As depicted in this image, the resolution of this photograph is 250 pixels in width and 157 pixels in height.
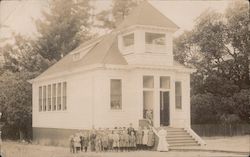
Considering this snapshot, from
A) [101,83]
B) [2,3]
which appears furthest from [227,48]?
[2,3]

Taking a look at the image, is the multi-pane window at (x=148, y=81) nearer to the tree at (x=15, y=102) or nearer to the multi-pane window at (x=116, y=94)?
the multi-pane window at (x=116, y=94)

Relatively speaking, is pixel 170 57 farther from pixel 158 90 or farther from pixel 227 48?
pixel 227 48

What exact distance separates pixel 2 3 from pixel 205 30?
12539 millimetres

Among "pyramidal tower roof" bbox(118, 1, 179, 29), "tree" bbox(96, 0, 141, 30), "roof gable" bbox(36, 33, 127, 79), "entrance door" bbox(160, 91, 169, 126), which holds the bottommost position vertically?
"entrance door" bbox(160, 91, 169, 126)

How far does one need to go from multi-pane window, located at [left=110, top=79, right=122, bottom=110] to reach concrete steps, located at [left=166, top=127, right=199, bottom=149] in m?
2.64

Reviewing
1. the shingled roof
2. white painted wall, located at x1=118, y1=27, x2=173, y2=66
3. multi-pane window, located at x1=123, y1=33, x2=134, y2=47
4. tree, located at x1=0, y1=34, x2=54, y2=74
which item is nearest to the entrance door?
white painted wall, located at x1=118, y1=27, x2=173, y2=66

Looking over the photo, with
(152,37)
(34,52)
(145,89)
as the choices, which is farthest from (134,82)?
(34,52)

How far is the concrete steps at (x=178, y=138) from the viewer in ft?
68.9

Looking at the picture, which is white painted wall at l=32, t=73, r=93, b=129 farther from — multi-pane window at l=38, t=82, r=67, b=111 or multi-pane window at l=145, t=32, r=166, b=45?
multi-pane window at l=145, t=32, r=166, b=45

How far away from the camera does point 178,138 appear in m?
21.7

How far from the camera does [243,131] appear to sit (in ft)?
84.3

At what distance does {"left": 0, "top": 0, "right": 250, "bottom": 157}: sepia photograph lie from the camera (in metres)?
20.3

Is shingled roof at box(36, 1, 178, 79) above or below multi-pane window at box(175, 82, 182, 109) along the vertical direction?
above

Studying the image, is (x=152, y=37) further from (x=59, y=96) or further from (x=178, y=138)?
(x=59, y=96)
